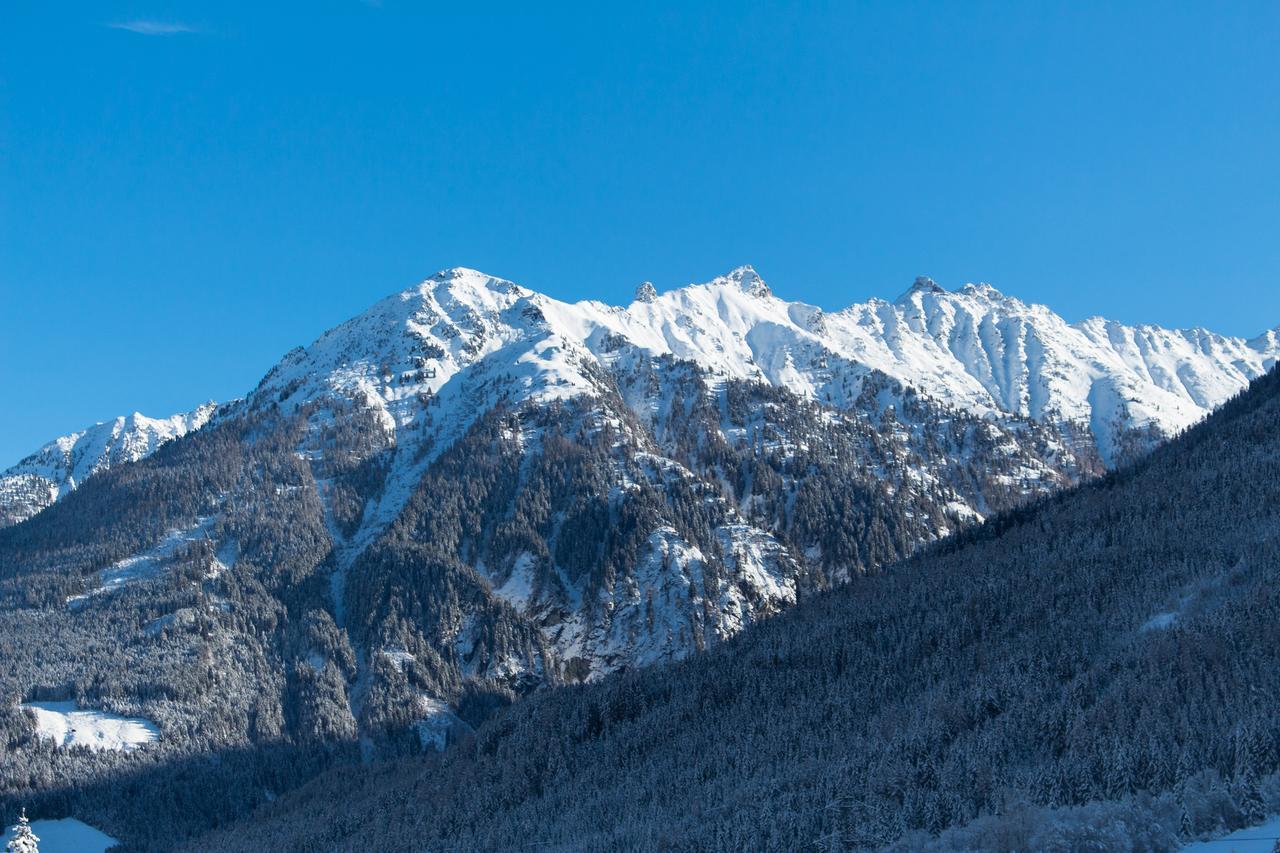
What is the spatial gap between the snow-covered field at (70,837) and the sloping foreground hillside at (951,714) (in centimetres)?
3006

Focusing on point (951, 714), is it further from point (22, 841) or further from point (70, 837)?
point (70, 837)

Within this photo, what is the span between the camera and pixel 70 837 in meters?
174

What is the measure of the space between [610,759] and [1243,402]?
142904 mm

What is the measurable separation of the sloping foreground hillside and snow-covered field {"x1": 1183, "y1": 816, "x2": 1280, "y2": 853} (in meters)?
1.38

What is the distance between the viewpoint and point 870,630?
132125 mm

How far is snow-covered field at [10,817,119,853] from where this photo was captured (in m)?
170

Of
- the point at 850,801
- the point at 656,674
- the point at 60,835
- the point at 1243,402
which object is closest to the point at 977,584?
the point at 656,674

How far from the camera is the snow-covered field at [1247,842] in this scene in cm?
4012

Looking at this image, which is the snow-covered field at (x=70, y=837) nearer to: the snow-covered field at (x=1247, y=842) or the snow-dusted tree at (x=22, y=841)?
the snow-dusted tree at (x=22, y=841)

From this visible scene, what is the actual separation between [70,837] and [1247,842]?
626 ft

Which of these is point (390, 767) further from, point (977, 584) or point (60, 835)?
point (977, 584)

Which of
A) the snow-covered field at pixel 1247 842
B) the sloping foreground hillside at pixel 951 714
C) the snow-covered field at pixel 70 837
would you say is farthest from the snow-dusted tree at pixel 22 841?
the snow-covered field at pixel 1247 842

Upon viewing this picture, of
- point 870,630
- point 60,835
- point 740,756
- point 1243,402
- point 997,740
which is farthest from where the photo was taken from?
point 1243,402

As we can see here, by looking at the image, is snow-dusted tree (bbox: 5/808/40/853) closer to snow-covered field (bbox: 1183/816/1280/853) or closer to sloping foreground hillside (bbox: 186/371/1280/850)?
sloping foreground hillside (bbox: 186/371/1280/850)
